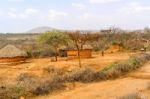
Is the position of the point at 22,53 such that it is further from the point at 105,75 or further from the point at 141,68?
the point at 105,75

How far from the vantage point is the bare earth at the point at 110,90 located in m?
13.4

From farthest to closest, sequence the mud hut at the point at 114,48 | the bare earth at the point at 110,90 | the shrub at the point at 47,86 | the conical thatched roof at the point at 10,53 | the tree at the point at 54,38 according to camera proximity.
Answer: the mud hut at the point at 114,48, the tree at the point at 54,38, the conical thatched roof at the point at 10,53, the shrub at the point at 47,86, the bare earth at the point at 110,90

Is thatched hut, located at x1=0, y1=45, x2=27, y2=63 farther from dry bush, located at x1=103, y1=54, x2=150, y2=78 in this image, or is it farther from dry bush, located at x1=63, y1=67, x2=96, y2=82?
dry bush, located at x1=63, y1=67, x2=96, y2=82

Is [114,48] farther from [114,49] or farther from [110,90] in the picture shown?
[110,90]

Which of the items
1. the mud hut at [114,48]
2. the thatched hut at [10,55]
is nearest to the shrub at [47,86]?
the thatched hut at [10,55]

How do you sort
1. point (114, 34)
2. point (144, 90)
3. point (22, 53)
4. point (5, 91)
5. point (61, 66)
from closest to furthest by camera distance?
point (5, 91) < point (144, 90) < point (61, 66) < point (22, 53) < point (114, 34)

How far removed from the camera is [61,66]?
95.8 ft

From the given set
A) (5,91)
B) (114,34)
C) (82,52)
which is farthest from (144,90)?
(114,34)

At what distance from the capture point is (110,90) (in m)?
14.7

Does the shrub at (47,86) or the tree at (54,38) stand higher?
the tree at (54,38)

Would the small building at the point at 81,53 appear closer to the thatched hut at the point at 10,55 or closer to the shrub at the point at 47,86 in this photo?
the thatched hut at the point at 10,55

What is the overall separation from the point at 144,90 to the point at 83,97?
2786 millimetres

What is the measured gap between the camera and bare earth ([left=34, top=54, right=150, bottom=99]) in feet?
43.9

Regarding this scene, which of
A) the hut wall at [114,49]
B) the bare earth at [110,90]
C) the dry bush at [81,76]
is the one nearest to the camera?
the bare earth at [110,90]
